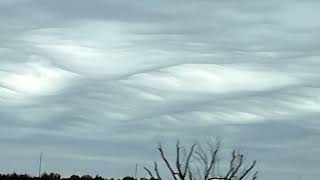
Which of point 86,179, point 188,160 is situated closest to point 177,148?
point 188,160

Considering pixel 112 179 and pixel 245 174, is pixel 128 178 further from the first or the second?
pixel 245 174

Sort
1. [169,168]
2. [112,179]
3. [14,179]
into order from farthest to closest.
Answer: [112,179] → [14,179] → [169,168]

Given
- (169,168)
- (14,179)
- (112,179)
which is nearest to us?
(169,168)

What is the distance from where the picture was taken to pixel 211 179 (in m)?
34.4

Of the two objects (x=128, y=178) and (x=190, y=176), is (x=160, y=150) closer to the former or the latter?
(x=190, y=176)

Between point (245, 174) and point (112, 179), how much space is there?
1672cm

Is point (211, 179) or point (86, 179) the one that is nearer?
point (211, 179)

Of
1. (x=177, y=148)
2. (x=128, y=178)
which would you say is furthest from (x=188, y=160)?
(x=128, y=178)

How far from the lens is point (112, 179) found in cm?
4947

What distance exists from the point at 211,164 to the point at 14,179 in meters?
16.1

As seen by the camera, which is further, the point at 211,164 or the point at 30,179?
the point at 30,179

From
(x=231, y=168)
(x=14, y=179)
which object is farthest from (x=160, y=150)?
(x=14, y=179)

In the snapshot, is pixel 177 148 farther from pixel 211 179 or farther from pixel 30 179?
pixel 30 179

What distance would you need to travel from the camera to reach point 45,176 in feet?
165
